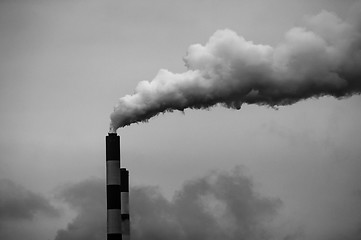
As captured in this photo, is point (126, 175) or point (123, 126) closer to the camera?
point (123, 126)

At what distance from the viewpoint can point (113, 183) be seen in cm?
3025

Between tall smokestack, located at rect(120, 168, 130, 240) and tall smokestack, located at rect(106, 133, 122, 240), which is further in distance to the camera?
tall smokestack, located at rect(120, 168, 130, 240)

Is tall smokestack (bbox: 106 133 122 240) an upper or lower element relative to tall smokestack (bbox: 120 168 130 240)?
lower

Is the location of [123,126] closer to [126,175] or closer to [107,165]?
[107,165]

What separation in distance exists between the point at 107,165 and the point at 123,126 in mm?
1747

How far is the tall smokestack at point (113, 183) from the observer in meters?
30.2

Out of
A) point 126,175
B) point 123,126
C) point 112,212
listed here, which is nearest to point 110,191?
point 112,212

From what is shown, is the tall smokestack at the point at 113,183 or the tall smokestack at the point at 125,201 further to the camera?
the tall smokestack at the point at 125,201

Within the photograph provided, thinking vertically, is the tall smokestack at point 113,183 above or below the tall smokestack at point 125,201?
below

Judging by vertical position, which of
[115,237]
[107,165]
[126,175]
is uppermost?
[126,175]

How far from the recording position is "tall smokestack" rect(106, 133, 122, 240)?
99.1 ft

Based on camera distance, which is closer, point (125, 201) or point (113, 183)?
point (113, 183)

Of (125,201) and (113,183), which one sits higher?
(125,201)

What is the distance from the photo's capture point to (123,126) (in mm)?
30125
